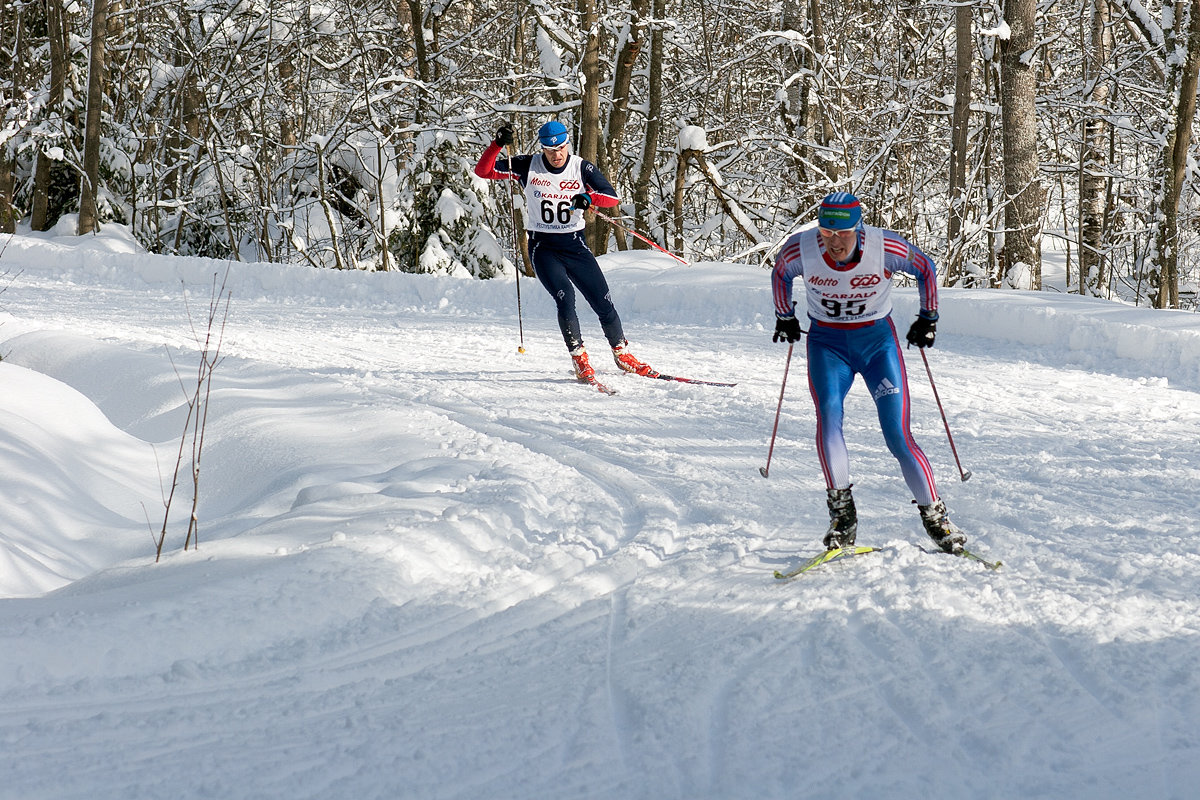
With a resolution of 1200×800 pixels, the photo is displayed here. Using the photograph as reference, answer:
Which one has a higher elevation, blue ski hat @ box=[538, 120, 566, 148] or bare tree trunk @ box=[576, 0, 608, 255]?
bare tree trunk @ box=[576, 0, 608, 255]

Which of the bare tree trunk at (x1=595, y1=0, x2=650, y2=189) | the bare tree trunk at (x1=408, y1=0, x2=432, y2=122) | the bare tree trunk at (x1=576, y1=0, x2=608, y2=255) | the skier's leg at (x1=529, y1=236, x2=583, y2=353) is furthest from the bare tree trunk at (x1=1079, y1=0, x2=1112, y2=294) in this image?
the bare tree trunk at (x1=408, y1=0, x2=432, y2=122)

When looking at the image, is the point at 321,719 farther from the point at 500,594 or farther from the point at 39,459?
the point at 39,459

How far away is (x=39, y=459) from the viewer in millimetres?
5027

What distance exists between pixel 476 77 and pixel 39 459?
14.5 metres

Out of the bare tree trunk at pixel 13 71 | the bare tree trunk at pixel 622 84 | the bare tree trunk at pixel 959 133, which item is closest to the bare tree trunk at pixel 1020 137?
the bare tree trunk at pixel 959 133

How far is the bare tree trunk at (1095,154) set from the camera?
1466 cm

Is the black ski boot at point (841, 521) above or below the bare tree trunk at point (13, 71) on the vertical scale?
below

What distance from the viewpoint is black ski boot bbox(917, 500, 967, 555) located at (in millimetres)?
4262

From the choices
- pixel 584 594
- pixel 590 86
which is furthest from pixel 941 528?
pixel 590 86

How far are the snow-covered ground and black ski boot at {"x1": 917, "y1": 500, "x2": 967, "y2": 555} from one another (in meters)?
0.07

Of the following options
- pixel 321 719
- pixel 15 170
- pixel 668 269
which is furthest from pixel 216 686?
pixel 15 170

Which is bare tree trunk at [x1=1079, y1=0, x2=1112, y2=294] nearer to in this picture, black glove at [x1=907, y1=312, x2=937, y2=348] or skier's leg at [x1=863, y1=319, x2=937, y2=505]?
black glove at [x1=907, y1=312, x2=937, y2=348]

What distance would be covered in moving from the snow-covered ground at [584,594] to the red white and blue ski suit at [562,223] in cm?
72

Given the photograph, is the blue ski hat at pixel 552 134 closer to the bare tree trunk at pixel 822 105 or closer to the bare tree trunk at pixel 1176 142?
the bare tree trunk at pixel 1176 142
